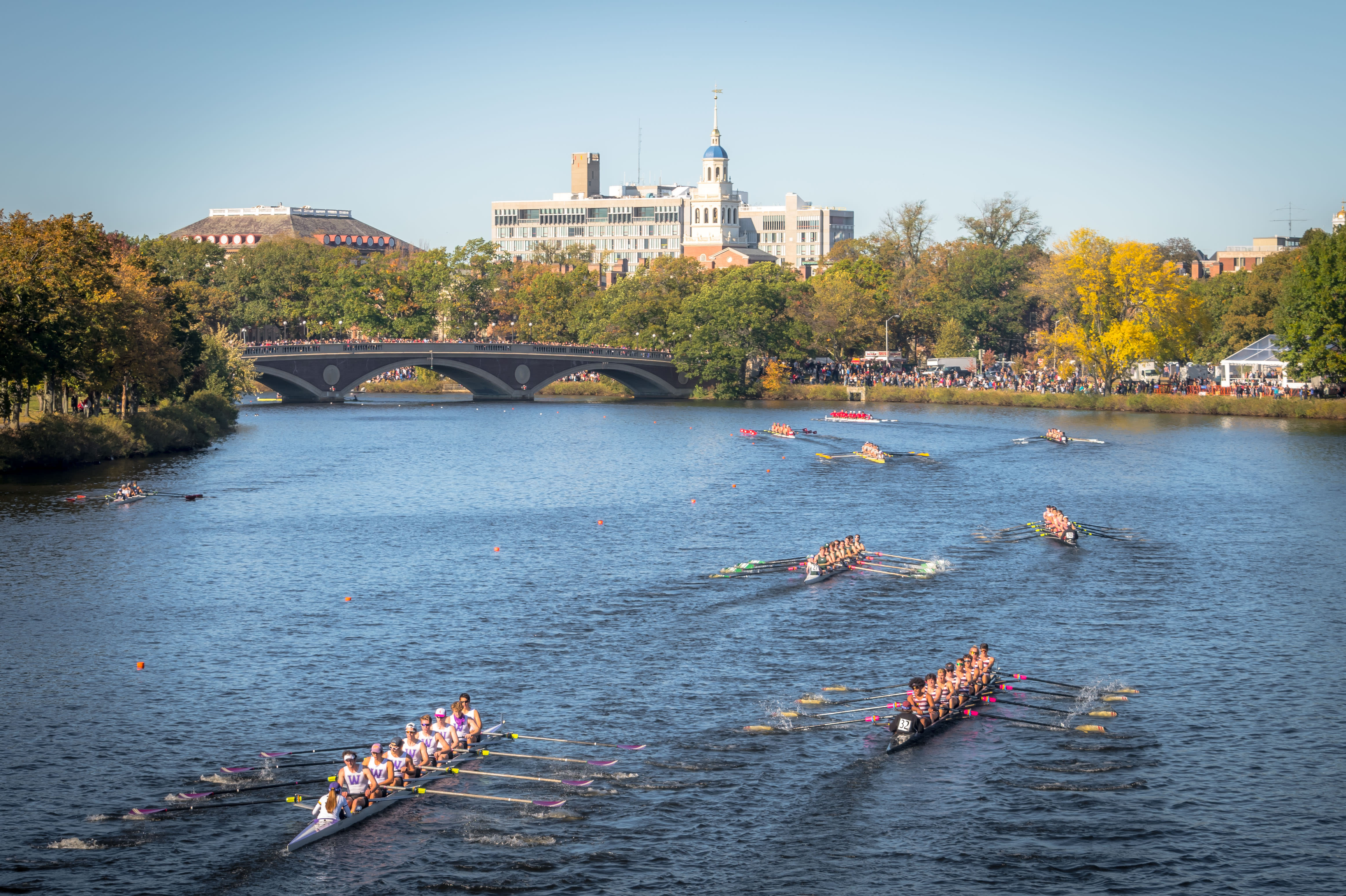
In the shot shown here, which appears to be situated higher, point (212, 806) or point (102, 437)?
point (102, 437)

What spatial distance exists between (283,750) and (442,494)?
47501mm

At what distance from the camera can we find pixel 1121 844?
29.6 metres

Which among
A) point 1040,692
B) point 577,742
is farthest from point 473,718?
point 1040,692

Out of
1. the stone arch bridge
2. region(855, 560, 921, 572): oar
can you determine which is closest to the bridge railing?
the stone arch bridge

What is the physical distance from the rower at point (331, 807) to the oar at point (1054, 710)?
61.5 ft

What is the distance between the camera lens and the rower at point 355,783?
1193 inches

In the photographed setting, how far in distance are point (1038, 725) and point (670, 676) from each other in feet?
36.2

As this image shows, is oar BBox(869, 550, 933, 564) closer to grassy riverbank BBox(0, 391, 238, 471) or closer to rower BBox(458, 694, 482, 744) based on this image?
rower BBox(458, 694, 482, 744)

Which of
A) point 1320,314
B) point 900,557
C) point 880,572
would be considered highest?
point 1320,314

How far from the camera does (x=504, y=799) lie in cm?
3155

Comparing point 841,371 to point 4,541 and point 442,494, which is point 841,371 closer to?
point 442,494

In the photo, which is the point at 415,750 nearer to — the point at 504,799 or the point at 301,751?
the point at 504,799

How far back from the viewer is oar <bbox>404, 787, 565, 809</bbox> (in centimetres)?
3116

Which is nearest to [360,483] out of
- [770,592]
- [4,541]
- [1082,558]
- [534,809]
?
[4,541]
